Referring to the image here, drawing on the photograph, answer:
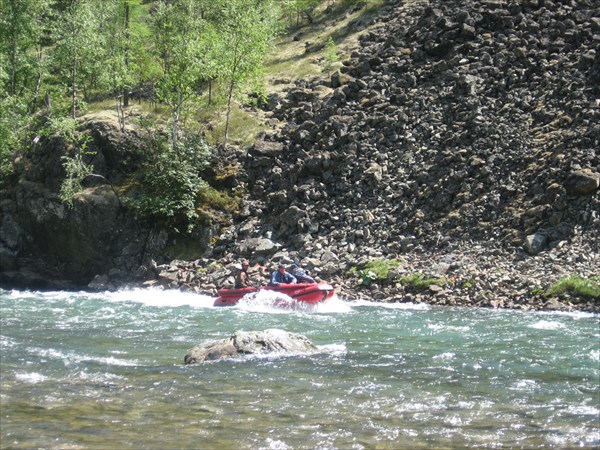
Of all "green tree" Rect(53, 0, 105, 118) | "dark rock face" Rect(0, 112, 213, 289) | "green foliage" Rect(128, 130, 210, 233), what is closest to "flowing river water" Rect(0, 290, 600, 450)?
"dark rock face" Rect(0, 112, 213, 289)

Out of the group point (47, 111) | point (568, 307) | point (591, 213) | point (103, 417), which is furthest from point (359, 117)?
point (103, 417)

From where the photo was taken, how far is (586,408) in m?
10.8

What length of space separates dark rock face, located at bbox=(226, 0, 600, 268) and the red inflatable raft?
16.2 feet

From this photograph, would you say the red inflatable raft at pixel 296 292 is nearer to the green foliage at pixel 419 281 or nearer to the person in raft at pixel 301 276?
the person in raft at pixel 301 276

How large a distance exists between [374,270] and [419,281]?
2304mm

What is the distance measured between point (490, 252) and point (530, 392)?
16.6 meters

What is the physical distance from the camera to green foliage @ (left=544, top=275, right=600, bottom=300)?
2383 cm

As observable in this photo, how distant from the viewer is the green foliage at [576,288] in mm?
23828

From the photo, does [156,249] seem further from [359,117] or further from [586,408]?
[586,408]

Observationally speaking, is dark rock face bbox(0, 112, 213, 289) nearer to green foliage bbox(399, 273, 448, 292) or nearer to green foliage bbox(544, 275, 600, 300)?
green foliage bbox(399, 273, 448, 292)

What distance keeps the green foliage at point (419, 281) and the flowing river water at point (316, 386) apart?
16.1ft

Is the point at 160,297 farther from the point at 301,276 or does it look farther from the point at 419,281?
the point at 419,281

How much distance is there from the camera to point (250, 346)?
48.5 ft

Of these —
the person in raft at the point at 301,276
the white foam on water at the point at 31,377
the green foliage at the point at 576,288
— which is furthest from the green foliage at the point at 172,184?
the white foam on water at the point at 31,377
